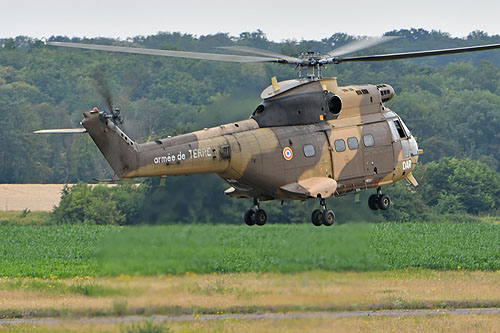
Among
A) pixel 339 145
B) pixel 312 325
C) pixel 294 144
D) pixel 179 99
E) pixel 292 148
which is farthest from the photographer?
pixel 179 99

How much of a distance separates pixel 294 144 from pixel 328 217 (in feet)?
7.71

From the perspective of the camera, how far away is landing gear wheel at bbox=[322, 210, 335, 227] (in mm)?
29797

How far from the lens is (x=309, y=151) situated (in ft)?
98.1

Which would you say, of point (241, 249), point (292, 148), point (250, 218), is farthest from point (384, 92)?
point (241, 249)

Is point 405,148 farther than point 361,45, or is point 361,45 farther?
point 405,148

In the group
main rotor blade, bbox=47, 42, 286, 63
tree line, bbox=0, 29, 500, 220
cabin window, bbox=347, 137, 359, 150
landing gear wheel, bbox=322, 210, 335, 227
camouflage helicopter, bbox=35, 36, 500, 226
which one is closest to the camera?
main rotor blade, bbox=47, 42, 286, 63

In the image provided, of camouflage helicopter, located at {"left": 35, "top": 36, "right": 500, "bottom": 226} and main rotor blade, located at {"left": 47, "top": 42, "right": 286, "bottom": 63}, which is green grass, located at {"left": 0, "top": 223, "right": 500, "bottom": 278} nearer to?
camouflage helicopter, located at {"left": 35, "top": 36, "right": 500, "bottom": 226}

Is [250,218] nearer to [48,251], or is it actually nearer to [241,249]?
[241,249]

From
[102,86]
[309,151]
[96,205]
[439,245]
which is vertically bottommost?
[439,245]

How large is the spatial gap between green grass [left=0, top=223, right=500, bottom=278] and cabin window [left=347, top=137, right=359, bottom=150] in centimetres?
244

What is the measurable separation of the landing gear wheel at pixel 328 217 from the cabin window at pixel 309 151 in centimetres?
173

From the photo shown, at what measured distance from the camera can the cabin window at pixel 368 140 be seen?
1233 inches

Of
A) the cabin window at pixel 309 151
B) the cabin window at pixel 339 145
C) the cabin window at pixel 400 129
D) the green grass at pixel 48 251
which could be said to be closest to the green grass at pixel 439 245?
the green grass at pixel 48 251

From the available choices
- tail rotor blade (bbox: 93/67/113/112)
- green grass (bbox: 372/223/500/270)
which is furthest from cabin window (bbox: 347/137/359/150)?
green grass (bbox: 372/223/500/270)
